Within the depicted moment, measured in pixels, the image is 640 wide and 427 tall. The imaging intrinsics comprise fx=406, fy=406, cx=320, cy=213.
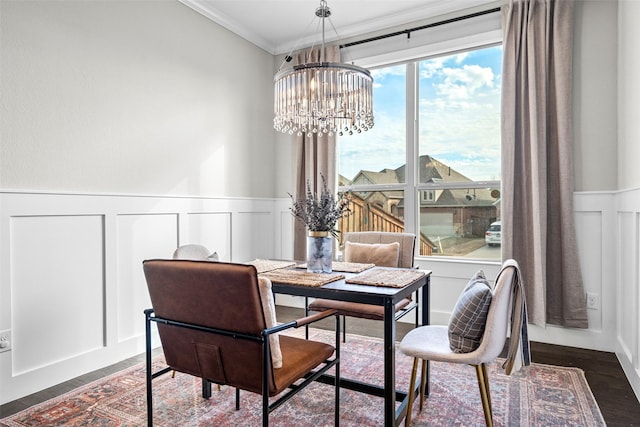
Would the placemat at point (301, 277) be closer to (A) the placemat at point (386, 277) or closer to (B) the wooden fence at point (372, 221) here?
(A) the placemat at point (386, 277)

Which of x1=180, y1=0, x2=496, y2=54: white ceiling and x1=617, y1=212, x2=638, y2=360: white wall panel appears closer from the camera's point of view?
x1=617, y1=212, x2=638, y2=360: white wall panel

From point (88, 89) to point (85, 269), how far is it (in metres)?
1.16

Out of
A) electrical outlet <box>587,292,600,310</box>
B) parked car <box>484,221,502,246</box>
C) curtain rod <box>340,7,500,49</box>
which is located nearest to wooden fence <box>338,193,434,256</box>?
parked car <box>484,221,502,246</box>

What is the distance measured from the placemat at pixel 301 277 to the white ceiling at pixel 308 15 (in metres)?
2.35

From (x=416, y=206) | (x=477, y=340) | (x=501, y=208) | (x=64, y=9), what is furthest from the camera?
(x=416, y=206)

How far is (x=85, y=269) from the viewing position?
2.60 meters

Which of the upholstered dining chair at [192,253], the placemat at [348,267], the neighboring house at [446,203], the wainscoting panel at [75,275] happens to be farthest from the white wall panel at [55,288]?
the neighboring house at [446,203]

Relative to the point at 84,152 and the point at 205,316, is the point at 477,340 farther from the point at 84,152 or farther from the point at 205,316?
the point at 84,152

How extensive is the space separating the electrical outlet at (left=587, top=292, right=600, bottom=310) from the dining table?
5.22 feet

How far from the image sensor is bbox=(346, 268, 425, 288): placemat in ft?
6.51

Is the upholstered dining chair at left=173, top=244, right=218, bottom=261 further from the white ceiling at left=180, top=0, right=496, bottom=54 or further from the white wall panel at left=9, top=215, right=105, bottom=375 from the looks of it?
the white ceiling at left=180, top=0, right=496, bottom=54

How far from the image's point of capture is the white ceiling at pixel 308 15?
3.40 m

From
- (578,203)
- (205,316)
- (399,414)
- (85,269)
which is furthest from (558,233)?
(85,269)

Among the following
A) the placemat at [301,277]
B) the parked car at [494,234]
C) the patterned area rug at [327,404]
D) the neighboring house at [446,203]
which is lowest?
the patterned area rug at [327,404]
